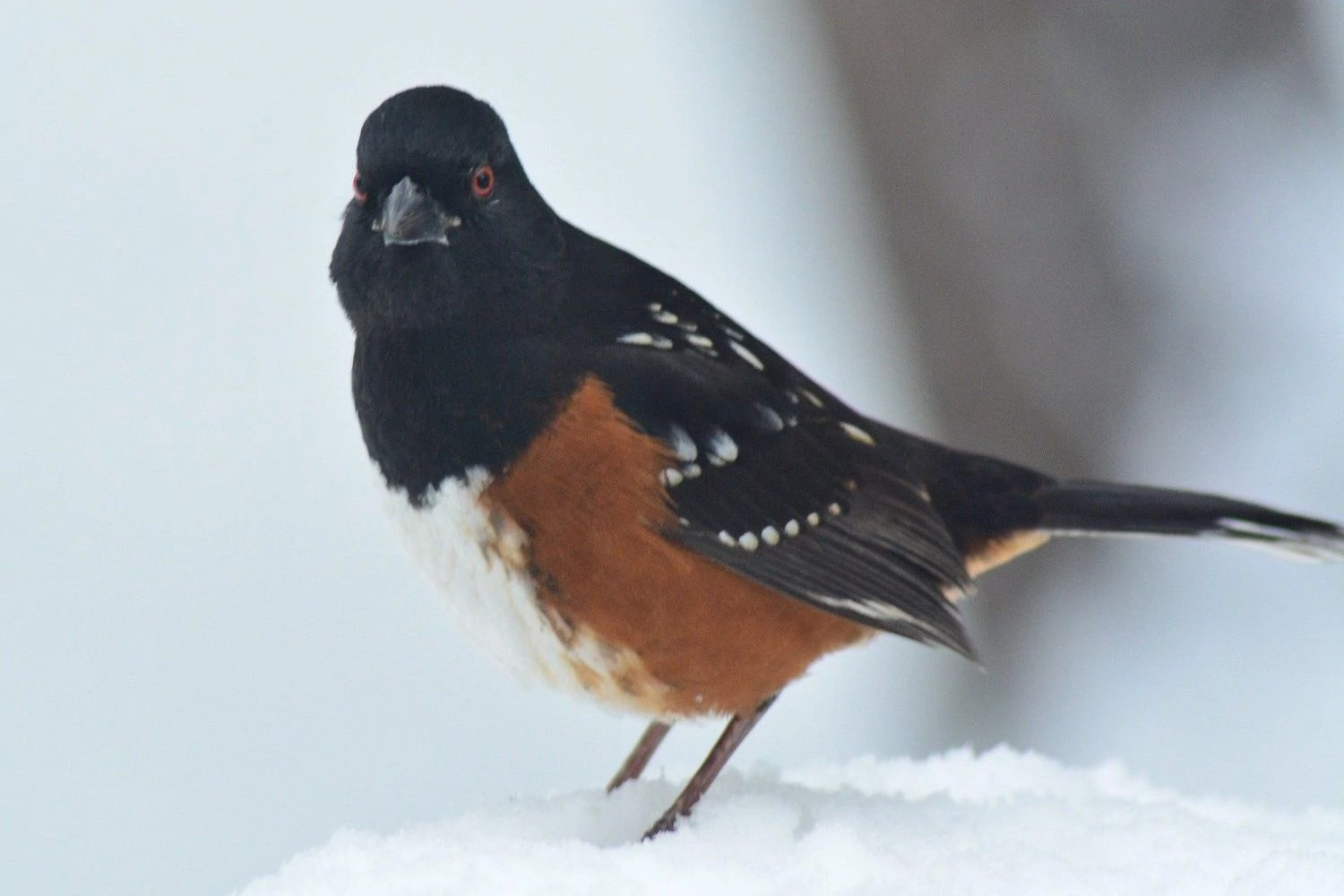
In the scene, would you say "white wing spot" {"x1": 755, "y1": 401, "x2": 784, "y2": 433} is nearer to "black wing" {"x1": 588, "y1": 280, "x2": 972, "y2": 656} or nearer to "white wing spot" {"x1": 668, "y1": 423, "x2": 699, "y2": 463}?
"black wing" {"x1": 588, "y1": 280, "x2": 972, "y2": 656}

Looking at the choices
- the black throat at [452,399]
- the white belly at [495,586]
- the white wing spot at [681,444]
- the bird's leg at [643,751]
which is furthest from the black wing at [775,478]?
the bird's leg at [643,751]

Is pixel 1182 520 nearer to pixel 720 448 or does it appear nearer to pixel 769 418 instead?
pixel 769 418

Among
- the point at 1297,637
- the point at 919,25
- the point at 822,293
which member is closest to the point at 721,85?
the point at 822,293

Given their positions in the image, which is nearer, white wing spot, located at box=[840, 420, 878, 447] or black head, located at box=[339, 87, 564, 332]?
black head, located at box=[339, 87, 564, 332]

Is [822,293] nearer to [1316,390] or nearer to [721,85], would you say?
[721,85]

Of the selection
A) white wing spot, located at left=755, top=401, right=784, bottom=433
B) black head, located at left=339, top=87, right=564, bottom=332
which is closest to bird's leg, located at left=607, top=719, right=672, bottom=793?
white wing spot, located at left=755, top=401, right=784, bottom=433

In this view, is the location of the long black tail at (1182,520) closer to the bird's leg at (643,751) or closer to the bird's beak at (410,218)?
the bird's leg at (643,751)

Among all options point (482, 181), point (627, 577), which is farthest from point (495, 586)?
point (482, 181)
